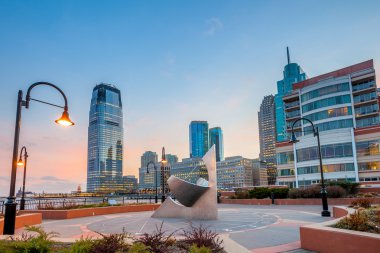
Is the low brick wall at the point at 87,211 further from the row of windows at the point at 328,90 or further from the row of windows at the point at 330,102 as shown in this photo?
the row of windows at the point at 328,90

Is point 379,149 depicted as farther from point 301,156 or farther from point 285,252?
point 285,252

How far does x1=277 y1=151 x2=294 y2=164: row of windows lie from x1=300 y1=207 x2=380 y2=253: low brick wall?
65000 mm

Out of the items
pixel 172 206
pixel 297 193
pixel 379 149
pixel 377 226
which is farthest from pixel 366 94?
pixel 377 226

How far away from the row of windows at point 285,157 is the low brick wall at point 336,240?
213 feet

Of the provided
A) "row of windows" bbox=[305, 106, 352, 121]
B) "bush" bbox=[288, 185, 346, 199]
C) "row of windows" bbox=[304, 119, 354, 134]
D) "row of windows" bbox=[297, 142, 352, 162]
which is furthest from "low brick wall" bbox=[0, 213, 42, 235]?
"row of windows" bbox=[305, 106, 352, 121]

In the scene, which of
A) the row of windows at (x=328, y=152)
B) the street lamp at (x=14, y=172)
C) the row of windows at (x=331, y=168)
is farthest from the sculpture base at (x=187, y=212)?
the row of windows at (x=331, y=168)

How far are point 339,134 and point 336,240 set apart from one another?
58.3 m

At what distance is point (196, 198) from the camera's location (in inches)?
667

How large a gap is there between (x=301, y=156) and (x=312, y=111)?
12.4 metres

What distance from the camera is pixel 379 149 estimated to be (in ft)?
183

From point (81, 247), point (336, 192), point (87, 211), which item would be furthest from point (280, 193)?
point (81, 247)

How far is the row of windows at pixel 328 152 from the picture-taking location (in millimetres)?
58150

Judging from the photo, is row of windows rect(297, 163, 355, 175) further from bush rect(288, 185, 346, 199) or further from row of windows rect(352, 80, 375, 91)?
bush rect(288, 185, 346, 199)

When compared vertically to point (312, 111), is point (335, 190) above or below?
below
